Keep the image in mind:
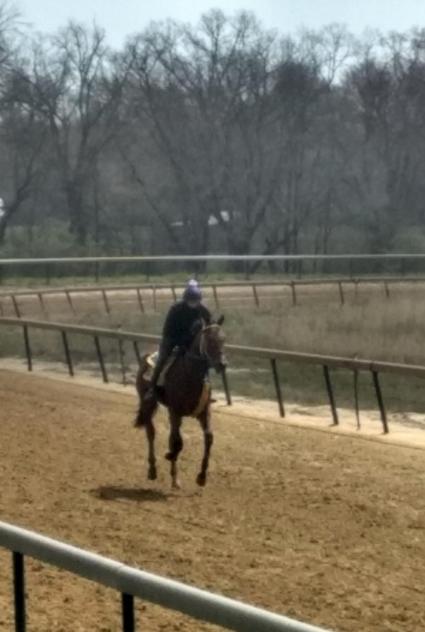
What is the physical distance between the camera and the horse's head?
13442mm

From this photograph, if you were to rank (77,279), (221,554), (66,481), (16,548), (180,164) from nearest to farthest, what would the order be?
(16,548)
(221,554)
(66,481)
(77,279)
(180,164)

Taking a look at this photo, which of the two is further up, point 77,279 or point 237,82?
point 237,82

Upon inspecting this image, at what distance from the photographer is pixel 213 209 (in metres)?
57.4

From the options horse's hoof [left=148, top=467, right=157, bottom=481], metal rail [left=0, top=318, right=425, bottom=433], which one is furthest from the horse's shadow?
metal rail [left=0, top=318, right=425, bottom=433]

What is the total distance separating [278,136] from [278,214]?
3.13 meters

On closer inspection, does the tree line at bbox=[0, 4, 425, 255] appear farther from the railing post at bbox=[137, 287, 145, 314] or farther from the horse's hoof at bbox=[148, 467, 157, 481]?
the horse's hoof at bbox=[148, 467, 157, 481]

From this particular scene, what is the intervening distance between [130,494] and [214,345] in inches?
59.9

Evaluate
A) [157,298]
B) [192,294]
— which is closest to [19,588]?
[192,294]

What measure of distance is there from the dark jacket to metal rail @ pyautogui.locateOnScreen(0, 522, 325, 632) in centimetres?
785

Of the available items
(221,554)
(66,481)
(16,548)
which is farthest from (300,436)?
(16,548)

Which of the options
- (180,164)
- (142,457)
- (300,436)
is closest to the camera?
(142,457)

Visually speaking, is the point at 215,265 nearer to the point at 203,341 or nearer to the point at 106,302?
the point at 106,302

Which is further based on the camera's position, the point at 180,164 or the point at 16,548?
the point at 180,164

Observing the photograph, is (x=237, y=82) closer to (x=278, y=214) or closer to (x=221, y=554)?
(x=278, y=214)
